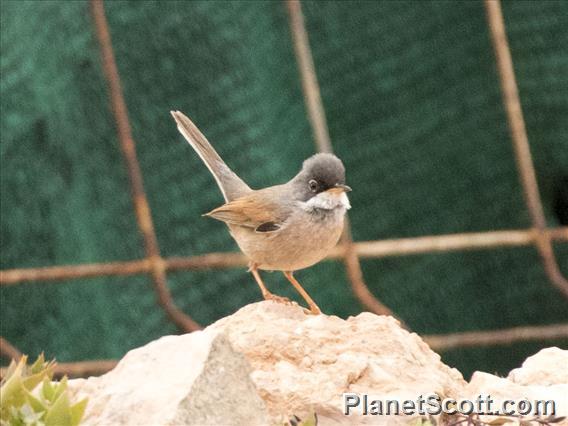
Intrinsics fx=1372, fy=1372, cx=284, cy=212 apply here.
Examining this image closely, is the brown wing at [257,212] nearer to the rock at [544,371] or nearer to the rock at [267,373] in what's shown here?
the rock at [267,373]

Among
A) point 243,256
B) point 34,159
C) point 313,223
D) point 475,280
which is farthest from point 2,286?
point 475,280

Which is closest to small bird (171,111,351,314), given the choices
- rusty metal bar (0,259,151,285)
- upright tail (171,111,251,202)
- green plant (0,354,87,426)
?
upright tail (171,111,251,202)

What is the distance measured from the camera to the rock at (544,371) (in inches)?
160

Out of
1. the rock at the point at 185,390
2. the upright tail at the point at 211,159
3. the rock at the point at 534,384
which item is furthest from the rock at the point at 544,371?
the upright tail at the point at 211,159

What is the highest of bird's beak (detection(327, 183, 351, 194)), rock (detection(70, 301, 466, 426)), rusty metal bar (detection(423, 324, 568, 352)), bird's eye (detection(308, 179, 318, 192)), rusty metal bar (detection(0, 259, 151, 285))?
bird's eye (detection(308, 179, 318, 192))

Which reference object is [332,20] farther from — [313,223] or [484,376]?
[484,376]

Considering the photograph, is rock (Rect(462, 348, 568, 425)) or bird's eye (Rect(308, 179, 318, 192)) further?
bird's eye (Rect(308, 179, 318, 192))

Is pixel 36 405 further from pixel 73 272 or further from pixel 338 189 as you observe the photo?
pixel 73 272

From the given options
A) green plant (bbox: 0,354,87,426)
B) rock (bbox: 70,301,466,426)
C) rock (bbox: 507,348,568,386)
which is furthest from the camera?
rock (bbox: 507,348,568,386)

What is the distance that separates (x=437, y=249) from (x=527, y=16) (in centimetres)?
166

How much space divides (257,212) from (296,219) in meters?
0.21

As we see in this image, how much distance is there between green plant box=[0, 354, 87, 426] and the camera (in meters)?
3.28

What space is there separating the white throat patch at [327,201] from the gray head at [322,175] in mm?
19

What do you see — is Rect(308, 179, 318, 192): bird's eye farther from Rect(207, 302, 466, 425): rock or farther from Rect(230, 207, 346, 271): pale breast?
Rect(207, 302, 466, 425): rock
